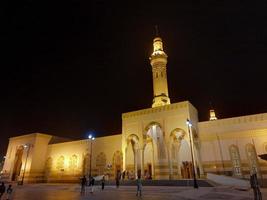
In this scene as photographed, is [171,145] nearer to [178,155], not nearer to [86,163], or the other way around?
[178,155]

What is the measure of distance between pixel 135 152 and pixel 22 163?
80.4ft

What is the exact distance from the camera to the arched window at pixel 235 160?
24.8 meters

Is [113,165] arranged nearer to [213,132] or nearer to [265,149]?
[213,132]

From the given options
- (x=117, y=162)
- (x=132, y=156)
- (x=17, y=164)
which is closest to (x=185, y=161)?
(x=132, y=156)

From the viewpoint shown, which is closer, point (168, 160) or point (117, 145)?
point (168, 160)

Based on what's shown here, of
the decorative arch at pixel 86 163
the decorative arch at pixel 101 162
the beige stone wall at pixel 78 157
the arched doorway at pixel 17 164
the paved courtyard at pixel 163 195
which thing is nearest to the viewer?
the paved courtyard at pixel 163 195

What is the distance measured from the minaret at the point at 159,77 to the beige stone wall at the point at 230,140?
7263 mm

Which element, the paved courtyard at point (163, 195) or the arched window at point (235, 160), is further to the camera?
the arched window at point (235, 160)

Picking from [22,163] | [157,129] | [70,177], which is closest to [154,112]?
[157,129]

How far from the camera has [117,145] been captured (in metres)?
34.4

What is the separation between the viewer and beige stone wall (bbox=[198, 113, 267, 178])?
963 inches

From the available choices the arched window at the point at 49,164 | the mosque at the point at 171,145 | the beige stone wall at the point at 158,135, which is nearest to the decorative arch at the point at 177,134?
the mosque at the point at 171,145

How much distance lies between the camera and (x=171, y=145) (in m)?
26.5

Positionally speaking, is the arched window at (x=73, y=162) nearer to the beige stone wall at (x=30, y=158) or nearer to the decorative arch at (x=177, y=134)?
the beige stone wall at (x=30, y=158)
